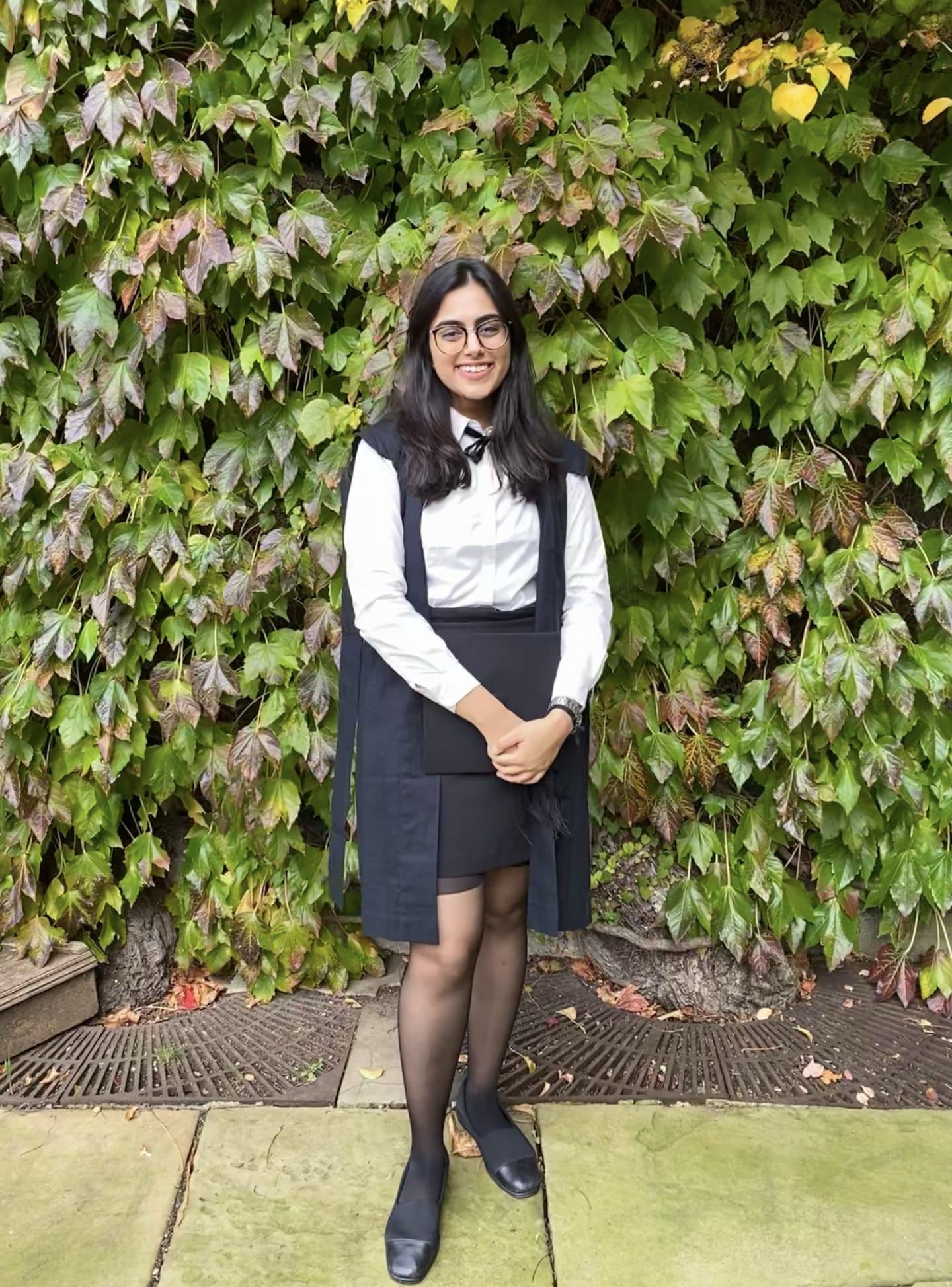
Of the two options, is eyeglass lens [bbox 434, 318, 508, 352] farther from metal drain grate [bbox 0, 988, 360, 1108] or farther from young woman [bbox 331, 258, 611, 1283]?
metal drain grate [bbox 0, 988, 360, 1108]

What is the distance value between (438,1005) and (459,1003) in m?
0.04

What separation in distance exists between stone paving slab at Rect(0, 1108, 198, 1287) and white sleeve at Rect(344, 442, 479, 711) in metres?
1.22

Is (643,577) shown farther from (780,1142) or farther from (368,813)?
(780,1142)

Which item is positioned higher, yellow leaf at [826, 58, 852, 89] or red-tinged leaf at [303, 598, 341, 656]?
yellow leaf at [826, 58, 852, 89]

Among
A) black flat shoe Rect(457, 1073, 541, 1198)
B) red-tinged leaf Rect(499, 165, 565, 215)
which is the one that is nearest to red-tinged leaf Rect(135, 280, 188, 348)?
red-tinged leaf Rect(499, 165, 565, 215)

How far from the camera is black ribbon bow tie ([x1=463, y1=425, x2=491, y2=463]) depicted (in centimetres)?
187

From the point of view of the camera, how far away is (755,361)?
240cm

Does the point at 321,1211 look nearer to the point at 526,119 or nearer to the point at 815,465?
the point at 815,465

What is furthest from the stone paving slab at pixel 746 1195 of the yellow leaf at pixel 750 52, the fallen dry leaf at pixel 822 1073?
the yellow leaf at pixel 750 52

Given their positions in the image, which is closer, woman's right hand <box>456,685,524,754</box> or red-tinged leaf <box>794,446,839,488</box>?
woman's right hand <box>456,685,524,754</box>

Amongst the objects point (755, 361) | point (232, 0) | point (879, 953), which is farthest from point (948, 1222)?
point (232, 0)

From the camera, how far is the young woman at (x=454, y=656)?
1.81m

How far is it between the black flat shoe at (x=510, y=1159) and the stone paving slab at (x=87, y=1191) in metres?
0.64

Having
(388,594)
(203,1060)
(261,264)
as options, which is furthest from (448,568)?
(203,1060)
